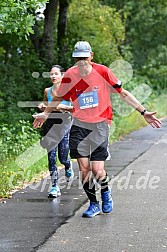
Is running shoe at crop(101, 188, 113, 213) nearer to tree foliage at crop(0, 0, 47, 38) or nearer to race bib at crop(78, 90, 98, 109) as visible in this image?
race bib at crop(78, 90, 98, 109)

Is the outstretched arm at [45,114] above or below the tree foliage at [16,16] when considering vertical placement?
below

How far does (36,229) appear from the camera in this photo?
7836 millimetres

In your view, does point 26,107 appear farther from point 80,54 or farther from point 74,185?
point 80,54

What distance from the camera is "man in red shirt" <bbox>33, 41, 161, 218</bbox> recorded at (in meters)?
8.48

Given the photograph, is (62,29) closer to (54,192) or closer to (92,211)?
(54,192)

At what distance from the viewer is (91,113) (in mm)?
8578

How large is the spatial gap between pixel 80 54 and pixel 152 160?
701 cm

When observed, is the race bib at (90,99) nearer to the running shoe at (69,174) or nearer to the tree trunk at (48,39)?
the running shoe at (69,174)

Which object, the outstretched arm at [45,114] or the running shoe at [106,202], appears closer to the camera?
the running shoe at [106,202]

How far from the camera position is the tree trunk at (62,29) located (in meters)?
24.0

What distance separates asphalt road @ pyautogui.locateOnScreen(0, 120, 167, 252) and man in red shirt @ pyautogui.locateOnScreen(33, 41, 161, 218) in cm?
44

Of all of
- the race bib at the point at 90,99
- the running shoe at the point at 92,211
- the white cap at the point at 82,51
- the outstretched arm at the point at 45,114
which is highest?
the white cap at the point at 82,51

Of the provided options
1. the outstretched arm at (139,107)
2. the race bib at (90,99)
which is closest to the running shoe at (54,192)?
the race bib at (90,99)

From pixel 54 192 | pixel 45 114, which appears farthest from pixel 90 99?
→ pixel 54 192
